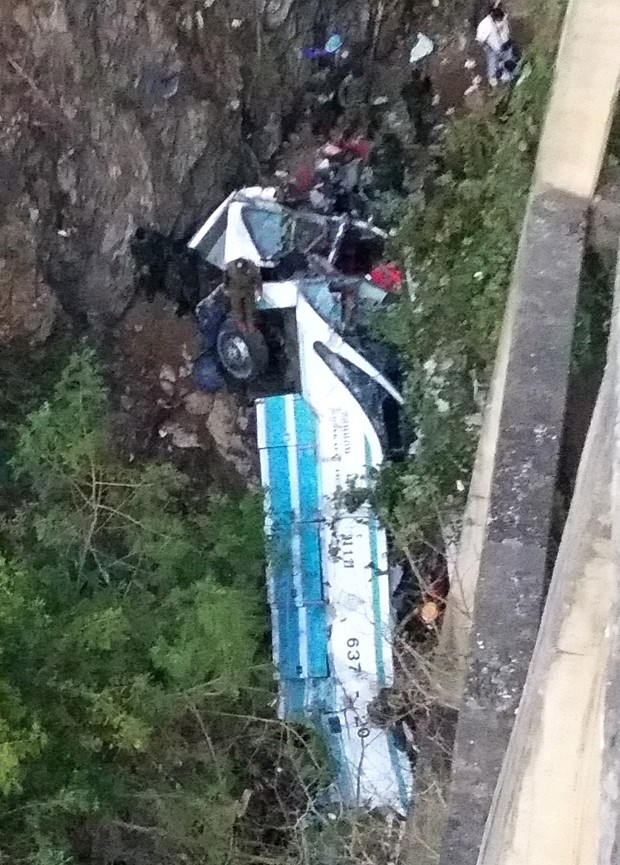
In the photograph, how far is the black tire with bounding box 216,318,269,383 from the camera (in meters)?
3.09

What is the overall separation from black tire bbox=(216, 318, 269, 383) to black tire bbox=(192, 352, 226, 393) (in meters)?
0.04

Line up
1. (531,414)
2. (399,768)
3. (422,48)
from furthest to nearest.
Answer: (422,48)
(399,768)
(531,414)

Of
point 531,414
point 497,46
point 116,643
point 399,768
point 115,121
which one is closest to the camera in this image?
point 531,414

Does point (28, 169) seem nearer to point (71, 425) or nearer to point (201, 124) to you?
point (201, 124)

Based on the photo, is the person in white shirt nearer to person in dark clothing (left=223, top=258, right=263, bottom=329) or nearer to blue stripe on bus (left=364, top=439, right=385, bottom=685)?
person in dark clothing (left=223, top=258, right=263, bottom=329)

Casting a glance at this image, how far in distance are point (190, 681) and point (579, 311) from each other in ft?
5.25

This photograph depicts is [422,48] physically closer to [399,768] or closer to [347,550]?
[347,550]

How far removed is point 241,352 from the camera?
123 inches

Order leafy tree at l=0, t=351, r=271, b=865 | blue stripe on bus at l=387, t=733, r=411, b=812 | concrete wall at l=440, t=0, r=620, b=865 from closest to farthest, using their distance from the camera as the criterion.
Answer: concrete wall at l=440, t=0, r=620, b=865, leafy tree at l=0, t=351, r=271, b=865, blue stripe on bus at l=387, t=733, r=411, b=812

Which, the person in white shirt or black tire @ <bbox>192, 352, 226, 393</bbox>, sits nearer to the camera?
the person in white shirt

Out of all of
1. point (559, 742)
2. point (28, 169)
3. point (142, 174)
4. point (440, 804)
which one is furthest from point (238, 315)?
point (559, 742)

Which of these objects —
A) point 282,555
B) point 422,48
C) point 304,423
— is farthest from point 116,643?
point 422,48

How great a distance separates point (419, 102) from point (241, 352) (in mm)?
1181

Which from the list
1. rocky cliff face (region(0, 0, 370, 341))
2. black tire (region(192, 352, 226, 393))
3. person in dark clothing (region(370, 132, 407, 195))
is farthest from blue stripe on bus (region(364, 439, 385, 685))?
rocky cliff face (region(0, 0, 370, 341))
